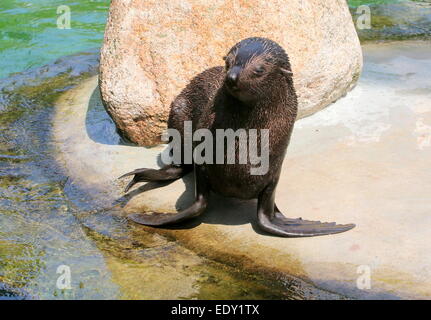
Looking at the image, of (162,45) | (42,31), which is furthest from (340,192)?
(42,31)

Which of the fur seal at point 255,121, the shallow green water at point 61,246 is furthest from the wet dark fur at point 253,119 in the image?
the shallow green water at point 61,246

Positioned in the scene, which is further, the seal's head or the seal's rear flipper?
the seal's rear flipper

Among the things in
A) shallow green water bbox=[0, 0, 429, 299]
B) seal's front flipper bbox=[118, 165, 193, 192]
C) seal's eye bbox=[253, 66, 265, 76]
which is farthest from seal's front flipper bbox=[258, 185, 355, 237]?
seal's front flipper bbox=[118, 165, 193, 192]

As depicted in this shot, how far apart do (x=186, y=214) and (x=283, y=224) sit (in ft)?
2.32

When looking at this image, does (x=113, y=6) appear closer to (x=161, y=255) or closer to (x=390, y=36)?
(x=161, y=255)

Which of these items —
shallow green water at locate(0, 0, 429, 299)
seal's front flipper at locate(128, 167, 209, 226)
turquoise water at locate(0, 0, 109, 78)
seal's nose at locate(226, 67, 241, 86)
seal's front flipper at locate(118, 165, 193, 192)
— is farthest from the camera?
turquoise water at locate(0, 0, 109, 78)

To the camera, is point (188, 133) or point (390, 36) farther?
point (390, 36)

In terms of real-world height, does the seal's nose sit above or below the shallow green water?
above

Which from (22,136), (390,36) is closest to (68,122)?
(22,136)

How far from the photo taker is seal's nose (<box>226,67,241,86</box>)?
388 cm

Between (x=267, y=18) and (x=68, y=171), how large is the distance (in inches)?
93.8

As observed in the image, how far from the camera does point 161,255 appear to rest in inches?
165

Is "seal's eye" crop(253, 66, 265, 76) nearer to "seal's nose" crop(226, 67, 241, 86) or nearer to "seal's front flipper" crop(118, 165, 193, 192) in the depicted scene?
"seal's nose" crop(226, 67, 241, 86)

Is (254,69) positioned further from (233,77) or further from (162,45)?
(162,45)
